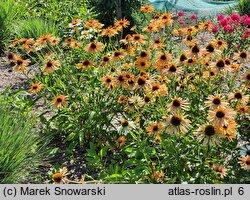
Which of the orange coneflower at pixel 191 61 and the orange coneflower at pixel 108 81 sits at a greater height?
the orange coneflower at pixel 191 61

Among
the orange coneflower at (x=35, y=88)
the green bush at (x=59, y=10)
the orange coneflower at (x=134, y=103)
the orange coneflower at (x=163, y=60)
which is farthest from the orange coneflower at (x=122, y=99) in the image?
the green bush at (x=59, y=10)

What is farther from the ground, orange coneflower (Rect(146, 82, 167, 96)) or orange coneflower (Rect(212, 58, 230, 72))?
orange coneflower (Rect(212, 58, 230, 72))

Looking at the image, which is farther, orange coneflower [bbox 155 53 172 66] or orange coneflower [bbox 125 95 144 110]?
Answer: orange coneflower [bbox 155 53 172 66]

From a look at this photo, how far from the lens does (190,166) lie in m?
2.77

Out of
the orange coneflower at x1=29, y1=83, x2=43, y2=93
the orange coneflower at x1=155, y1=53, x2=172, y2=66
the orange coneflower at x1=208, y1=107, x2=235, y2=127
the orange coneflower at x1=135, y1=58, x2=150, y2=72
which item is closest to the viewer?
the orange coneflower at x1=208, y1=107, x2=235, y2=127

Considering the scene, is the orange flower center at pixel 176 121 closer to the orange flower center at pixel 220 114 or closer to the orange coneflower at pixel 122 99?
the orange flower center at pixel 220 114

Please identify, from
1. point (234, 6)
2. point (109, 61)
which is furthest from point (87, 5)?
point (109, 61)

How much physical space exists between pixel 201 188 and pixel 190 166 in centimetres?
26

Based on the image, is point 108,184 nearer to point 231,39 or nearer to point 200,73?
point 200,73

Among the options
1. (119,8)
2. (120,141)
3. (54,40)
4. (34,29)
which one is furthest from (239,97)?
(119,8)

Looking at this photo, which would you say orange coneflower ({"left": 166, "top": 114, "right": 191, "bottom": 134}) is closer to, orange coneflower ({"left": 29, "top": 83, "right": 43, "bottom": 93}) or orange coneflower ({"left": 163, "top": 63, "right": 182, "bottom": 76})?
orange coneflower ({"left": 163, "top": 63, "right": 182, "bottom": 76})

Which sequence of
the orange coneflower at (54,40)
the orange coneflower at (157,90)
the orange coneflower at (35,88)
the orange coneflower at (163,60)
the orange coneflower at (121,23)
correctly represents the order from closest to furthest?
the orange coneflower at (157,90) → the orange coneflower at (163,60) → the orange coneflower at (35,88) → the orange coneflower at (54,40) → the orange coneflower at (121,23)

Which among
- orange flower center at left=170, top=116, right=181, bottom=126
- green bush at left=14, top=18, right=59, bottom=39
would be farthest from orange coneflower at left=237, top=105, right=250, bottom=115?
green bush at left=14, top=18, right=59, bottom=39

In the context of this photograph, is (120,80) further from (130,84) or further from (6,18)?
(6,18)
